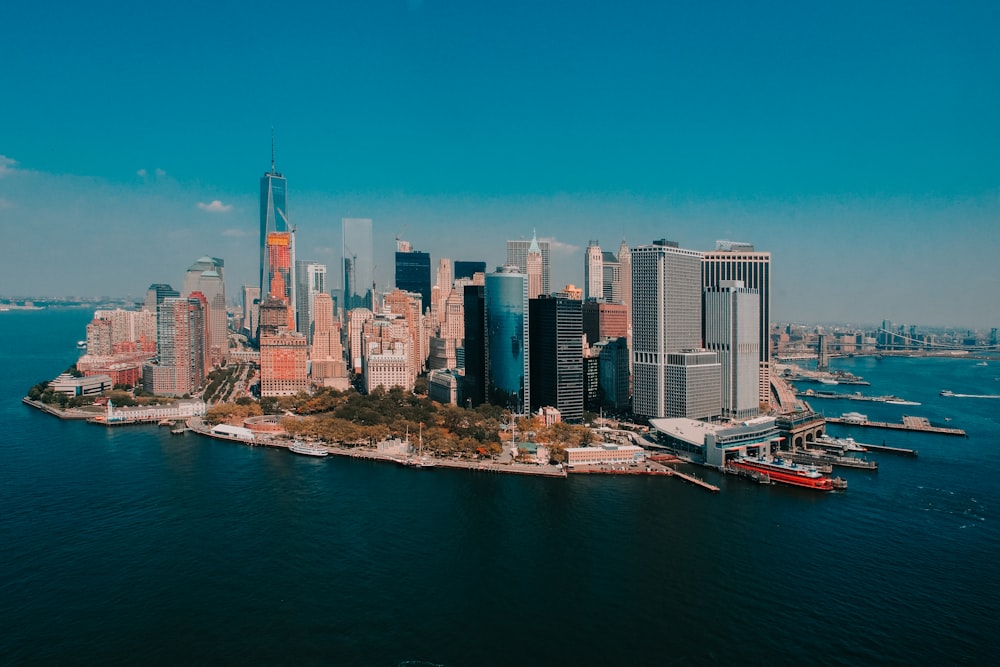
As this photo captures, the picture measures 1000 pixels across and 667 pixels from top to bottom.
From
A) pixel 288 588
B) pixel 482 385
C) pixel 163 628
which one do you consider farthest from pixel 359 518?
pixel 482 385

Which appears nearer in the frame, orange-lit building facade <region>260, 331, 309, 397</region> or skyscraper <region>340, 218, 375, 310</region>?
orange-lit building facade <region>260, 331, 309, 397</region>

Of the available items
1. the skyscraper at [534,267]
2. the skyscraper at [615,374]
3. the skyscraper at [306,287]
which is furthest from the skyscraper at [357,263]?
the skyscraper at [615,374]

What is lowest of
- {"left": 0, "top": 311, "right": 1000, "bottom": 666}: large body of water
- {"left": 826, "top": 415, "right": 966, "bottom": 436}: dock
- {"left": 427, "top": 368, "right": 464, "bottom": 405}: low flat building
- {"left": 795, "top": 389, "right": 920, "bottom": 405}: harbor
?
{"left": 0, "top": 311, "right": 1000, "bottom": 666}: large body of water

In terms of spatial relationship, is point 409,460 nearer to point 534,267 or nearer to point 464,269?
point 534,267

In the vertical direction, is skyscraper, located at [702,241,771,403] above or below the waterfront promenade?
above

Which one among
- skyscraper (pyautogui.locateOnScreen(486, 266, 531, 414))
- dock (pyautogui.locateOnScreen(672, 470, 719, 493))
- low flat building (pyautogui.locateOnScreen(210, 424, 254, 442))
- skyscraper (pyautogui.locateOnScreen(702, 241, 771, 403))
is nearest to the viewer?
dock (pyautogui.locateOnScreen(672, 470, 719, 493))

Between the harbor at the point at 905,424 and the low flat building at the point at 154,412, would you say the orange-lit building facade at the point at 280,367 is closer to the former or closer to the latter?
the low flat building at the point at 154,412

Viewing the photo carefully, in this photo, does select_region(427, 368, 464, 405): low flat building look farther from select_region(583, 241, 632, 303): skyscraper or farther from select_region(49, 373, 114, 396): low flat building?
select_region(583, 241, 632, 303): skyscraper

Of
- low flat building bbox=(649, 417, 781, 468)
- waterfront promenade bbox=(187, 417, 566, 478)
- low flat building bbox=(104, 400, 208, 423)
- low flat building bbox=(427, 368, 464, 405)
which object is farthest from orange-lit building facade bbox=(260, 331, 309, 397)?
low flat building bbox=(649, 417, 781, 468)
